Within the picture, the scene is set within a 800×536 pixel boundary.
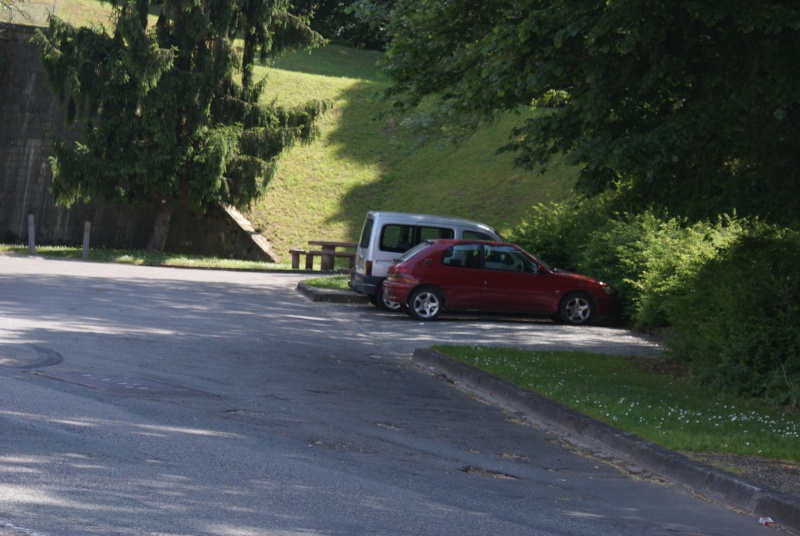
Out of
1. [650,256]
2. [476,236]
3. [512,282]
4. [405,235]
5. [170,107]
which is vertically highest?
[170,107]

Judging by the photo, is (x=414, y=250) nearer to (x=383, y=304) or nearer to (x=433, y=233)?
(x=383, y=304)

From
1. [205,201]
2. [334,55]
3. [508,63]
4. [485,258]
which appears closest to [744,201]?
[508,63]

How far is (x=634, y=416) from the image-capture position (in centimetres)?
988

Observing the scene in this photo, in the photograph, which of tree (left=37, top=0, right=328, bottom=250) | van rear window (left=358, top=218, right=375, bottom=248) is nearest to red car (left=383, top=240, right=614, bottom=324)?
van rear window (left=358, top=218, right=375, bottom=248)

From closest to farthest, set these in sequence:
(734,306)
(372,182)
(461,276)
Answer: (734,306) → (461,276) → (372,182)

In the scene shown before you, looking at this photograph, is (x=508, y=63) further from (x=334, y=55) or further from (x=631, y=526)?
(x=334, y=55)

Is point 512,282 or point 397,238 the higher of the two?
point 397,238

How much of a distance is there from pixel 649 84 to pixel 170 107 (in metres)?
24.0

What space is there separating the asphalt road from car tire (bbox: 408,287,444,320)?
4.75 meters

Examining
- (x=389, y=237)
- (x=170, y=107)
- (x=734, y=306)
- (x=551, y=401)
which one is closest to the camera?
(x=551, y=401)

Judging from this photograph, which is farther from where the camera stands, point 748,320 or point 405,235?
point 405,235

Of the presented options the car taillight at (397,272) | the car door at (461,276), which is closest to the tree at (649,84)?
the car taillight at (397,272)

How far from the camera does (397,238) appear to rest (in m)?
22.1

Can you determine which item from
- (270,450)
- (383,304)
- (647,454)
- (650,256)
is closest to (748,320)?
(647,454)
